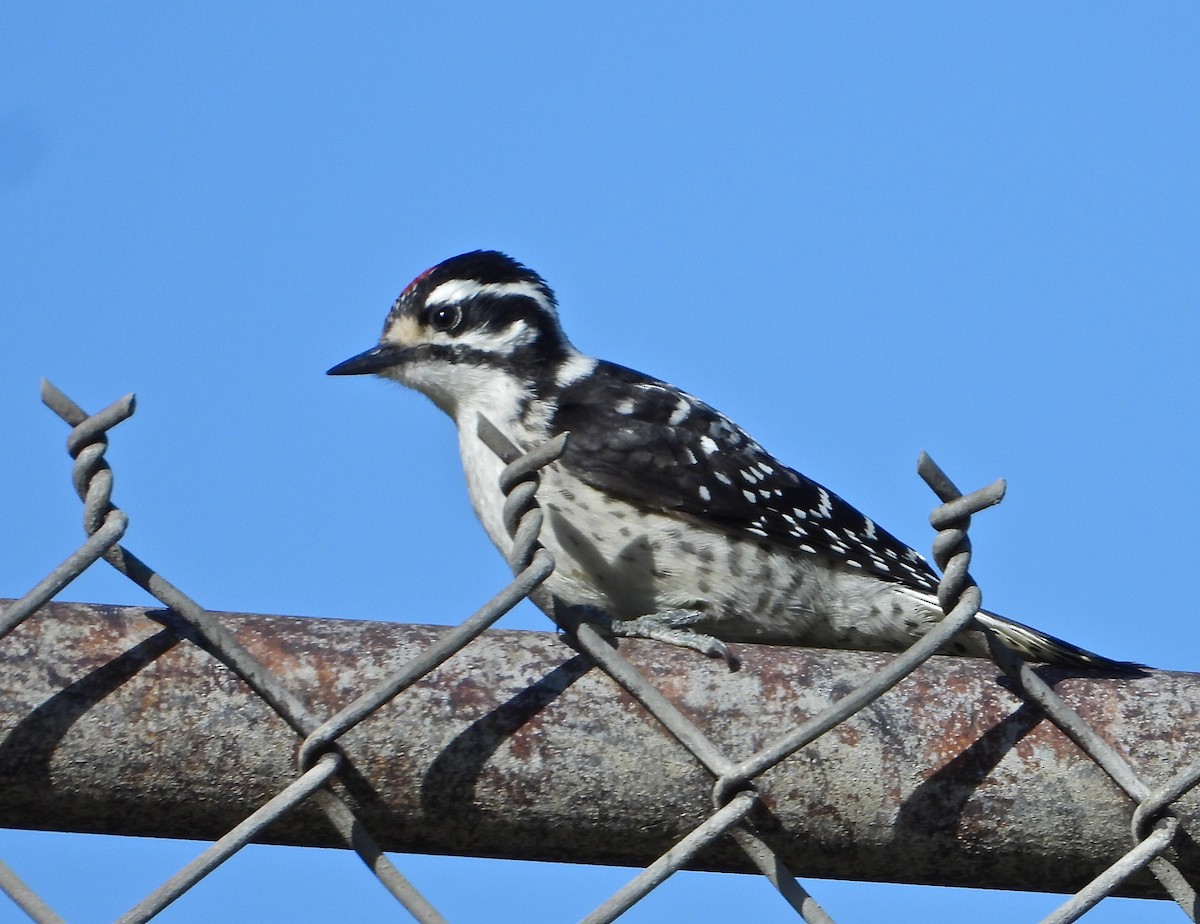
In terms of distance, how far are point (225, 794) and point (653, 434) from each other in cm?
278

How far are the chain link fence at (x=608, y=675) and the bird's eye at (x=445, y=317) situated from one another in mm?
3248

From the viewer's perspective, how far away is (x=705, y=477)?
4422mm

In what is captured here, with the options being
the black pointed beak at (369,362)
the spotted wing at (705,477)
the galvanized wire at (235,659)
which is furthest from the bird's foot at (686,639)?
the black pointed beak at (369,362)

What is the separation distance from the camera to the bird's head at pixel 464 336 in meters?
5.01

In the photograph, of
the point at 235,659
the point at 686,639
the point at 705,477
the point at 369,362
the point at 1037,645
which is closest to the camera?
the point at 235,659

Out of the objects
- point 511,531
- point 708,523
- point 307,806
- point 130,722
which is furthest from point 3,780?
point 708,523

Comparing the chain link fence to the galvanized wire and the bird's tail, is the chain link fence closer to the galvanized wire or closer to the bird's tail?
the galvanized wire

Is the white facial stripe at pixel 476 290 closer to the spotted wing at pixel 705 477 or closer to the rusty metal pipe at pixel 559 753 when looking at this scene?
the spotted wing at pixel 705 477

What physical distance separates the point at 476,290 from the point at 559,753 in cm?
354

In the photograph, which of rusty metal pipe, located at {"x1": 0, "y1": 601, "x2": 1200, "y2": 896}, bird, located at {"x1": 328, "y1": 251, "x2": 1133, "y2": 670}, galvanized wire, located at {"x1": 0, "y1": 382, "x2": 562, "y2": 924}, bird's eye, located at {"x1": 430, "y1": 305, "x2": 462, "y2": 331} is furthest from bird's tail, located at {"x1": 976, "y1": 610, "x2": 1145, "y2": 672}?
bird's eye, located at {"x1": 430, "y1": 305, "x2": 462, "y2": 331}

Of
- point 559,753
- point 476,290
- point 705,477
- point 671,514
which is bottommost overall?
point 559,753

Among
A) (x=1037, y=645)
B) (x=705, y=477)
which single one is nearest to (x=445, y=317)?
(x=705, y=477)

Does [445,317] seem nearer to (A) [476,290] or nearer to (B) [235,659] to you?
(A) [476,290]

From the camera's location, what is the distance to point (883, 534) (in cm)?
482
